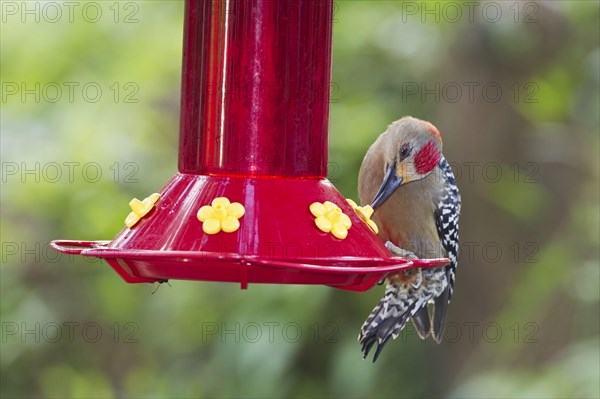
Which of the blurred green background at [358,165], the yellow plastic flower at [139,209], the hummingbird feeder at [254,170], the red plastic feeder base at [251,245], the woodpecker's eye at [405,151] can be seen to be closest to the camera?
the red plastic feeder base at [251,245]

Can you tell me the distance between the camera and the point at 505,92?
681 centimetres


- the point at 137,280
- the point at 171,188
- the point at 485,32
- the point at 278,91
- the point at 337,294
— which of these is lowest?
the point at 337,294

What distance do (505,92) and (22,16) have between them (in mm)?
3316

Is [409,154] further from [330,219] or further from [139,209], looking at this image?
[139,209]

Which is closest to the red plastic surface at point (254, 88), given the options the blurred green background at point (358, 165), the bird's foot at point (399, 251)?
the bird's foot at point (399, 251)

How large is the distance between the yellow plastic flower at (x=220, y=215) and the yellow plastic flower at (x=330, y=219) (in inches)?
8.8

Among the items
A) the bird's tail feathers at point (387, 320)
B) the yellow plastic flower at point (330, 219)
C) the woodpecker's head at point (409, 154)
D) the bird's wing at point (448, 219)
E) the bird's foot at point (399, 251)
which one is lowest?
the bird's tail feathers at point (387, 320)

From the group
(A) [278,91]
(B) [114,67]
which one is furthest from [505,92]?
(A) [278,91]

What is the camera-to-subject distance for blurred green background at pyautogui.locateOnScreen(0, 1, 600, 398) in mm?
6828

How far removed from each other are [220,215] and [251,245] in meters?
0.14

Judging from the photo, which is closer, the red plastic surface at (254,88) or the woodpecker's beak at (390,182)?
the red plastic surface at (254,88)

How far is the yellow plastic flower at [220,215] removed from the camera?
289cm

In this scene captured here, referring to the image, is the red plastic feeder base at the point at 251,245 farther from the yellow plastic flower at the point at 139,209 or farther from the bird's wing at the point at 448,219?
→ the bird's wing at the point at 448,219

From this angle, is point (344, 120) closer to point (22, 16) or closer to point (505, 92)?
point (505, 92)
